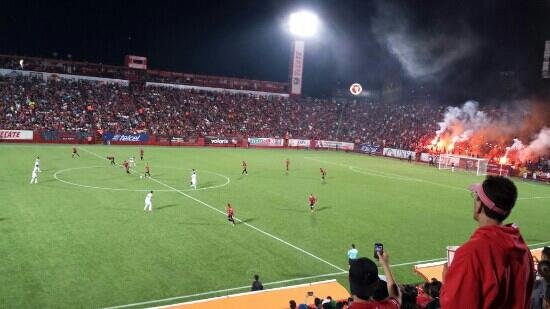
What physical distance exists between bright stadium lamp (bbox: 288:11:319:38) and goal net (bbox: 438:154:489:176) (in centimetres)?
3314

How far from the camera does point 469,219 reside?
82.6ft

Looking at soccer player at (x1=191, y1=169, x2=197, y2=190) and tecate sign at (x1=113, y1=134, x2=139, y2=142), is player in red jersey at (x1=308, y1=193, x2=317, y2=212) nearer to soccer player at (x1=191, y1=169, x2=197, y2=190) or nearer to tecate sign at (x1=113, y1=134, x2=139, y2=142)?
soccer player at (x1=191, y1=169, x2=197, y2=190)

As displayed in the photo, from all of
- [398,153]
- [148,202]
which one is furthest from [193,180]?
[398,153]

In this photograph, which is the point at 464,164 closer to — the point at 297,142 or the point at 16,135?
the point at 297,142

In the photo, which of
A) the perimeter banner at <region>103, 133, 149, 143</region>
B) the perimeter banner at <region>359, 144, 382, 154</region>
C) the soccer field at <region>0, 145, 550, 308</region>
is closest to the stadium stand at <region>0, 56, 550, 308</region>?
the perimeter banner at <region>103, 133, 149, 143</region>

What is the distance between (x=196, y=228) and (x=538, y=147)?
4833 centimetres

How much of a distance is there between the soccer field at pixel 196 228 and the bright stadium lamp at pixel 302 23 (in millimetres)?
41861

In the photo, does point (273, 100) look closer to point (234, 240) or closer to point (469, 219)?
point (469, 219)

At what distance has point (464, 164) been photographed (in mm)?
51625

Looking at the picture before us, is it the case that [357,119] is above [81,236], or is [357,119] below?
above

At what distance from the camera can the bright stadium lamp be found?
74.0 m

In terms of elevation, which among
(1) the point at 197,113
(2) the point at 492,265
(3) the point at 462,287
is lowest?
(3) the point at 462,287

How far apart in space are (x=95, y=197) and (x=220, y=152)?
29.5 m

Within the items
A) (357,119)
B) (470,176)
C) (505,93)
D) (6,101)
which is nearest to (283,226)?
(470,176)
